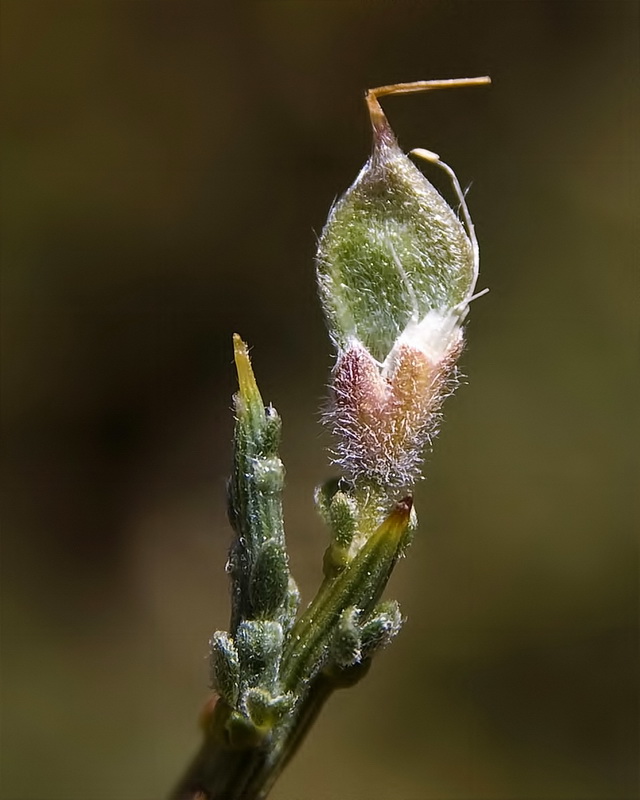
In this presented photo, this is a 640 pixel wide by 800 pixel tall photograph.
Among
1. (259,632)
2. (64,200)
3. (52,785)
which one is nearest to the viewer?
(259,632)

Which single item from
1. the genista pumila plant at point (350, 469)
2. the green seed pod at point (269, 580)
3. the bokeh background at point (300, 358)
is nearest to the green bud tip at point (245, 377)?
the genista pumila plant at point (350, 469)

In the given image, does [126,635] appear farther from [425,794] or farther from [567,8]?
[567,8]

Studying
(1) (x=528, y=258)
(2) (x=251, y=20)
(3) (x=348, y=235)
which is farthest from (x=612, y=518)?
(3) (x=348, y=235)

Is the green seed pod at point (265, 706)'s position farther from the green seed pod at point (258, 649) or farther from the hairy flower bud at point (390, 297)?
the hairy flower bud at point (390, 297)

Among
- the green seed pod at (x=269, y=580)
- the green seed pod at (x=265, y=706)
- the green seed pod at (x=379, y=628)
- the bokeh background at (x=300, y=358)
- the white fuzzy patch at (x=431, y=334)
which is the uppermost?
the white fuzzy patch at (x=431, y=334)

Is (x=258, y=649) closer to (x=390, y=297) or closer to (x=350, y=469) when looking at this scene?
(x=350, y=469)

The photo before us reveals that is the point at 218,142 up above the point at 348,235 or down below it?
below
